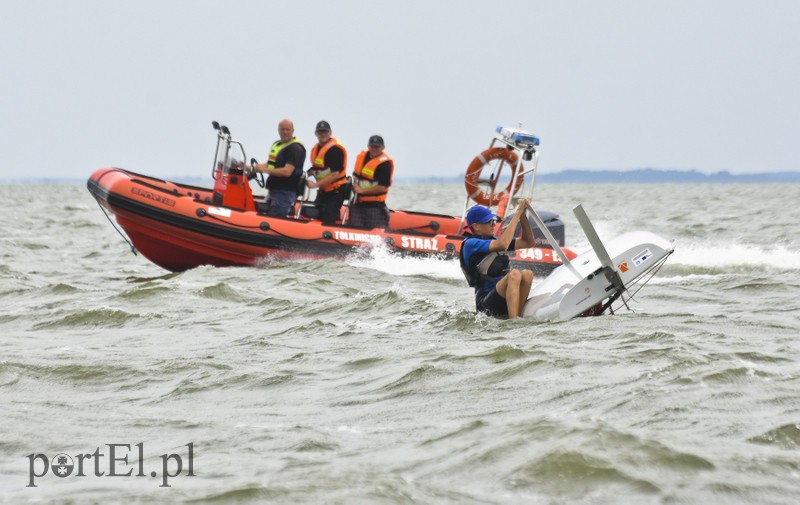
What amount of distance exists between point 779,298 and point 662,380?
3638 millimetres

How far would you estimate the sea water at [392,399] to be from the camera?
11.2 ft

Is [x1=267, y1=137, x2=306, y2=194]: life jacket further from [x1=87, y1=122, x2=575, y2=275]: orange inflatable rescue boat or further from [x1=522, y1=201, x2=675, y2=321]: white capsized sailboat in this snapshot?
[x1=522, y1=201, x2=675, y2=321]: white capsized sailboat

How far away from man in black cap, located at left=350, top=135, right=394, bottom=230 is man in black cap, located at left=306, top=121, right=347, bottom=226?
6.8 inches

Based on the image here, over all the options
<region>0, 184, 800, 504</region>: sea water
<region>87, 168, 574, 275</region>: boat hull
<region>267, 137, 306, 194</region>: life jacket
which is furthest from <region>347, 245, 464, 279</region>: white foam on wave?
<region>0, 184, 800, 504</region>: sea water

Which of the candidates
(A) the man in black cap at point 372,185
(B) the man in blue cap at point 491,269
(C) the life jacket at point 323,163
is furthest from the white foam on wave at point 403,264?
(B) the man in blue cap at point 491,269

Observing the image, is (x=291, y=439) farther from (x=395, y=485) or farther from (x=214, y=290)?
(x=214, y=290)

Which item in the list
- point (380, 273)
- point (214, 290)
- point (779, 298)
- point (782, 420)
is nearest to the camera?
point (782, 420)

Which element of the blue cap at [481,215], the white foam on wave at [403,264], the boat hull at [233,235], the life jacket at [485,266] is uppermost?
the blue cap at [481,215]

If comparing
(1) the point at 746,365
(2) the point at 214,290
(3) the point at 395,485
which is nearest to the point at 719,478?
(3) the point at 395,485

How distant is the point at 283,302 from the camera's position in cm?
826

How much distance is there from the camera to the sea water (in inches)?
135

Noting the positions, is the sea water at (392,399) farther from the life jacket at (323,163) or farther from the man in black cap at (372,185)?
the life jacket at (323,163)

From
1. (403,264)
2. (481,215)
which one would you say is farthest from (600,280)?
(403,264)

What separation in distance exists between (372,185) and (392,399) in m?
6.35
